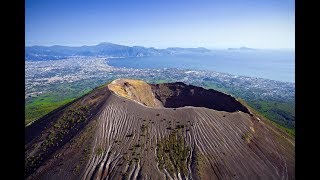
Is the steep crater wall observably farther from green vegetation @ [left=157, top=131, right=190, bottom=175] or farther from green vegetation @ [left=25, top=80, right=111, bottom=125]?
green vegetation @ [left=25, top=80, right=111, bottom=125]

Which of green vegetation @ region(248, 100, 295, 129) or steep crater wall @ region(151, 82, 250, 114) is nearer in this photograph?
steep crater wall @ region(151, 82, 250, 114)

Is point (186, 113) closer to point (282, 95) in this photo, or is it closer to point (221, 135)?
point (221, 135)

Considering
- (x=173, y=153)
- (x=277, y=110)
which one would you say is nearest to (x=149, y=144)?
(x=173, y=153)

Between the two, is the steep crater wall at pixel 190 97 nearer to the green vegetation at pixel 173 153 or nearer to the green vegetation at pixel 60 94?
the green vegetation at pixel 173 153

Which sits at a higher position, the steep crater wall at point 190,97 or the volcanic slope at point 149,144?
the steep crater wall at point 190,97

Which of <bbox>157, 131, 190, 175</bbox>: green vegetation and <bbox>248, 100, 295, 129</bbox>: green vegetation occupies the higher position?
<bbox>157, 131, 190, 175</bbox>: green vegetation

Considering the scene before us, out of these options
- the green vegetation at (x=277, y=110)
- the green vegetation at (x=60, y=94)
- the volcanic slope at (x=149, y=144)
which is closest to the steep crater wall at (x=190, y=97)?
the volcanic slope at (x=149, y=144)

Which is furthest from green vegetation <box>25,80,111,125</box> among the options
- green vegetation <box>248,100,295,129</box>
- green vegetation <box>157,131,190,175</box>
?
green vegetation <box>157,131,190,175</box>
